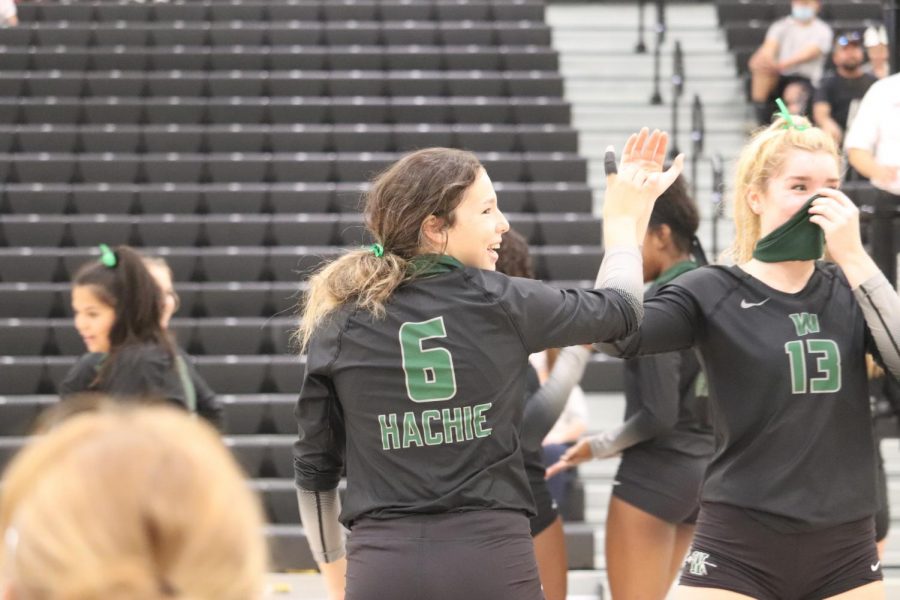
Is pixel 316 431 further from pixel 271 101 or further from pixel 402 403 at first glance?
pixel 271 101

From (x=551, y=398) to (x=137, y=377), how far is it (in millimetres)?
1177

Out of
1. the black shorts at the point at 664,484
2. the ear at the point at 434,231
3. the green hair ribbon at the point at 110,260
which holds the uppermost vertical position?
the ear at the point at 434,231

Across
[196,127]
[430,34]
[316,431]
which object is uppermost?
[430,34]

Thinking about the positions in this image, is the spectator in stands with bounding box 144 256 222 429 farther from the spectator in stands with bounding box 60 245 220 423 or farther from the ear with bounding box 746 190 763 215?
the ear with bounding box 746 190 763 215

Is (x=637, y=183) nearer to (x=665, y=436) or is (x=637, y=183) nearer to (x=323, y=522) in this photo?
(x=323, y=522)

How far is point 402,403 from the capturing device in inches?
93.1

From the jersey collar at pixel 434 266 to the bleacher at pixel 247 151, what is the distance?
367 centimetres

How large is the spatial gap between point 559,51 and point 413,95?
4.58 feet

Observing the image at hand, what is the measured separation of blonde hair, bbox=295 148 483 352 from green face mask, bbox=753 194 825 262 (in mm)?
698

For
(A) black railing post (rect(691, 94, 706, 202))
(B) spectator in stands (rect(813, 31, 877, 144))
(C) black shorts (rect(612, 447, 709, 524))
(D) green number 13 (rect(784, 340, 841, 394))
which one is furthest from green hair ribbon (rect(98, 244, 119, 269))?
(B) spectator in stands (rect(813, 31, 877, 144))

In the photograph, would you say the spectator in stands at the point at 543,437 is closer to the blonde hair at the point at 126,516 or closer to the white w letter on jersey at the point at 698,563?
the white w letter on jersey at the point at 698,563

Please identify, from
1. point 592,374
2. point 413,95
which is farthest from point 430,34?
point 592,374

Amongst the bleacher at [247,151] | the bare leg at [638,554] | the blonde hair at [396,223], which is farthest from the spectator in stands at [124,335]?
the bleacher at [247,151]

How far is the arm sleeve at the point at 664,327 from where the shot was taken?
2.66 m
